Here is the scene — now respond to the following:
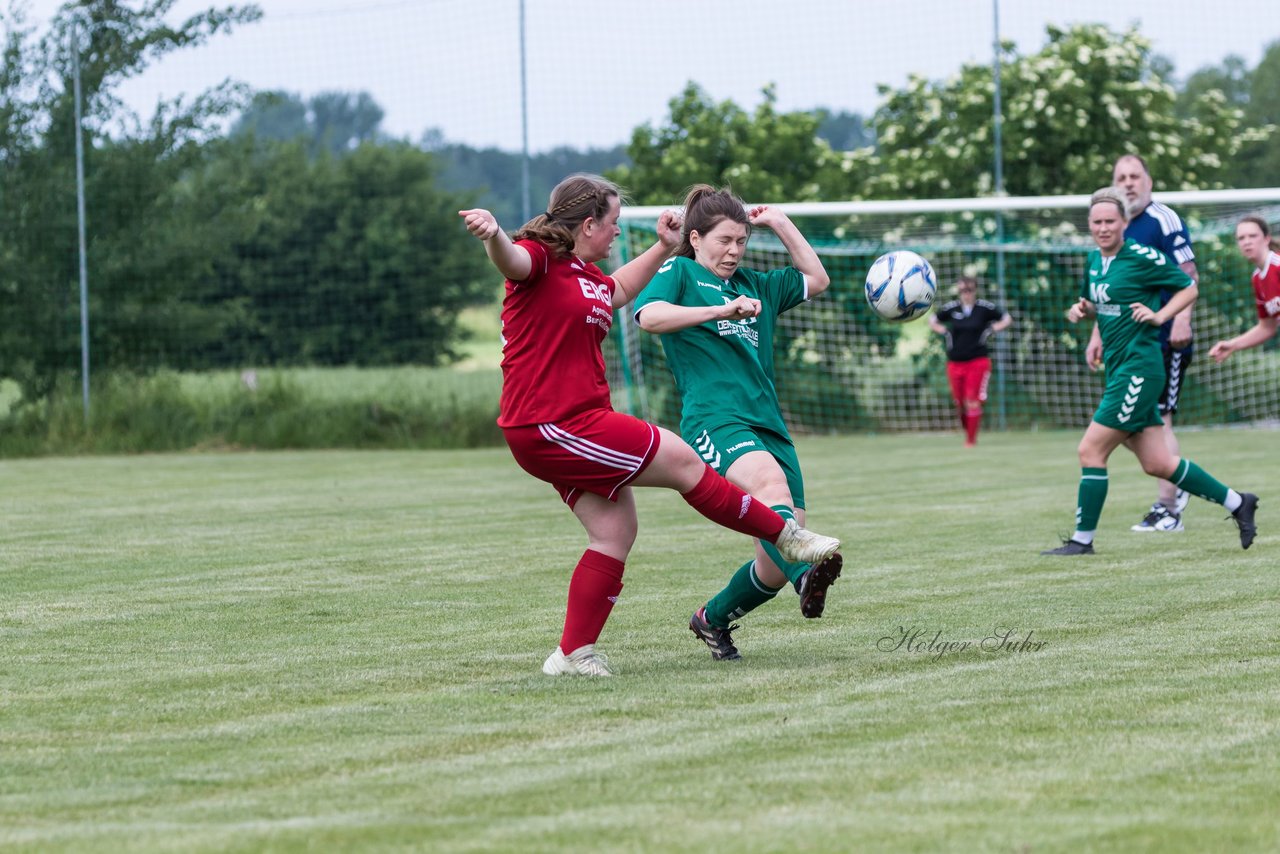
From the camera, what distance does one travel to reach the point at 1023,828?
3.50 m

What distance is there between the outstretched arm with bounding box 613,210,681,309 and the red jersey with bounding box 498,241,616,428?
1.49 ft

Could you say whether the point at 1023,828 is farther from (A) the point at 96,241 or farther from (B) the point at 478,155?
(B) the point at 478,155

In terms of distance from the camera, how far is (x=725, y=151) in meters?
27.0

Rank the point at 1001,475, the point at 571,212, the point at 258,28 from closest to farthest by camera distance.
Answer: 1. the point at 571,212
2. the point at 1001,475
3. the point at 258,28

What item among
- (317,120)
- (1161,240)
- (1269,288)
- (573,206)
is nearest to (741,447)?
(573,206)

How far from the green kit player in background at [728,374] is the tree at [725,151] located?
1995 centimetres

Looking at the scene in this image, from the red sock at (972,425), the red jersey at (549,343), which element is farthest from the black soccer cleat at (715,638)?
the red sock at (972,425)

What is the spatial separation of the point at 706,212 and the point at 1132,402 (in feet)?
12.3

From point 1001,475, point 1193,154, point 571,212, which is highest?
point 1193,154

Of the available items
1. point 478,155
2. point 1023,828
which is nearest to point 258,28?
point 478,155

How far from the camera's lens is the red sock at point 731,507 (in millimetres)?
5520

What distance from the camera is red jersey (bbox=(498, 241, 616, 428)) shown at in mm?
5414

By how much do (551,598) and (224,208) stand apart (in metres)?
14.6

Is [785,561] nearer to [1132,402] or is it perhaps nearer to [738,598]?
[738,598]
